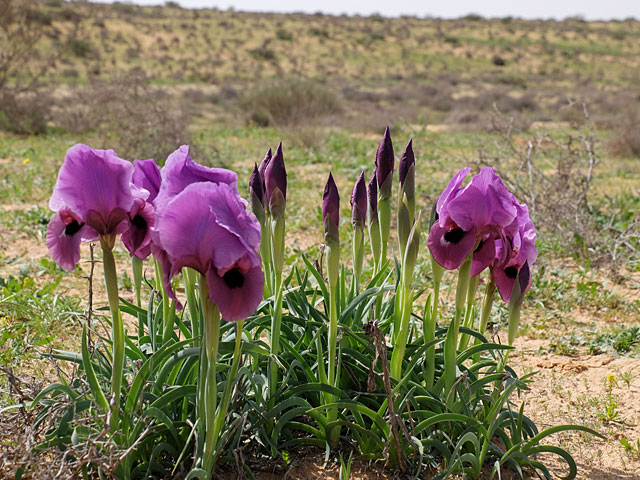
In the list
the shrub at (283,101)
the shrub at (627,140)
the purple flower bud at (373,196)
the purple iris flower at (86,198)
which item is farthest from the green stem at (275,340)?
the shrub at (283,101)

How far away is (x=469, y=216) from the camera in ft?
4.99

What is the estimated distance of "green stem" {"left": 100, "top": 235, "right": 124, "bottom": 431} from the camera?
53.9 inches

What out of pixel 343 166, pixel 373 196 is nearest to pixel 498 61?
pixel 343 166

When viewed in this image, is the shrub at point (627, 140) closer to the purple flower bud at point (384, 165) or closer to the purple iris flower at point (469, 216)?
the purple flower bud at point (384, 165)

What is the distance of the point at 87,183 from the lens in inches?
51.6

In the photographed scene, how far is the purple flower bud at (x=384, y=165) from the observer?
1.75 meters

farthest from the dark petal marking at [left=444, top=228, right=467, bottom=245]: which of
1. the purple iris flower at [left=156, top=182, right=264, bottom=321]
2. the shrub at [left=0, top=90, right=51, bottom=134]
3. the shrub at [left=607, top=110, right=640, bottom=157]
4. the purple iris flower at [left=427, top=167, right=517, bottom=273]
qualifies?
the shrub at [left=0, top=90, right=51, bottom=134]

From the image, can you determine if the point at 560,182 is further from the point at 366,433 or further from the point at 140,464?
the point at 140,464

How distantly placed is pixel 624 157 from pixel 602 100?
11.2 metres

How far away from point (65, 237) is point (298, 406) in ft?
2.81

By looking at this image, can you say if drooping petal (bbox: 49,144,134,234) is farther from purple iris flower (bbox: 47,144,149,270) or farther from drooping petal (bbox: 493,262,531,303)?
drooping petal (bbox: 493,262,531,303)

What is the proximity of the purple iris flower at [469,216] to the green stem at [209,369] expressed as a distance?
61 cm

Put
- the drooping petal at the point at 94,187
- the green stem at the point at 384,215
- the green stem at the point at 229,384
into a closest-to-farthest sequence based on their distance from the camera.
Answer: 1. the drooping petal at the point at 94,187
2. the green stem at the point at 229,384
3. the green stem at the point at 384,215

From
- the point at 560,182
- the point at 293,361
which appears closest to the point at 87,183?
the point at 293,361
